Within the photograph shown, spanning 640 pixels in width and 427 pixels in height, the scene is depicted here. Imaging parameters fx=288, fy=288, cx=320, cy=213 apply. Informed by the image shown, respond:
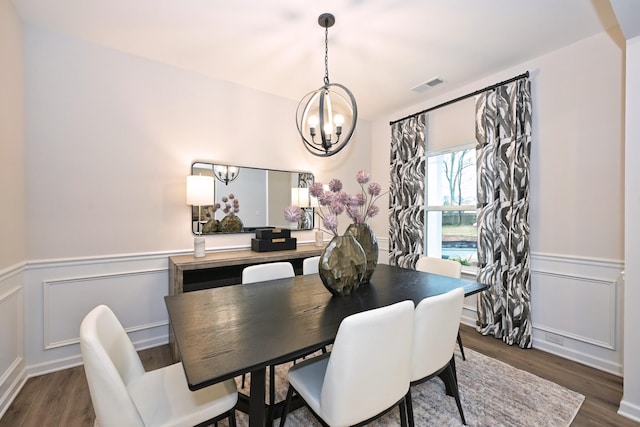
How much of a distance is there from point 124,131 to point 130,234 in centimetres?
97

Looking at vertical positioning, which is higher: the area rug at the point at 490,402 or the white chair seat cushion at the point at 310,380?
the white chair seat cushion at the point at 310,380

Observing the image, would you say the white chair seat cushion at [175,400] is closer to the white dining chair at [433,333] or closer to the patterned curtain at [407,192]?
the white dining chair at [433,333]

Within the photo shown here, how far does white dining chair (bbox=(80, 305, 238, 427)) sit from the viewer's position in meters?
1.03

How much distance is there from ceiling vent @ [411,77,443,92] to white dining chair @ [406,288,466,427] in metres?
2.54

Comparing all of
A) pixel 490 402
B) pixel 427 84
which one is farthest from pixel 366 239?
pixel 427 84

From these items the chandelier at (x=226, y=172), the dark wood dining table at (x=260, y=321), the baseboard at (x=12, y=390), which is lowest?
the baseboard at (x=12, y=390)

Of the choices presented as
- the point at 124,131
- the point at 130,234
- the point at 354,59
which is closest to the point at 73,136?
the point at 124,131

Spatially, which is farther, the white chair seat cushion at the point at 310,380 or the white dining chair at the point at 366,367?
the white chair seat cushion at the point at 310,380

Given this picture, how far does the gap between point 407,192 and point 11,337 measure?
3.98 m

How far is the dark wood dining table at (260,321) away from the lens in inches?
41.4

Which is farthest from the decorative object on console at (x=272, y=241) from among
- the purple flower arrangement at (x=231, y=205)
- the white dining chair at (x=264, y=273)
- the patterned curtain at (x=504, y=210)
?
the patterned curtain at (x=504, y=210)

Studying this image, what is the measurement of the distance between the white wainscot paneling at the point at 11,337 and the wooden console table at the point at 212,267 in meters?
1.02

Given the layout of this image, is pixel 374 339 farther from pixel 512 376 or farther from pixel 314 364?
pixel 512 376

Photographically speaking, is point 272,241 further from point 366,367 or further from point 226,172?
point 366,367
